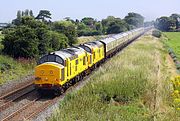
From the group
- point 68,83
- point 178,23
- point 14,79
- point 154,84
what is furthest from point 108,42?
point 178,23

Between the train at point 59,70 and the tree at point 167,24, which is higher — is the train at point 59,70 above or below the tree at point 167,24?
above

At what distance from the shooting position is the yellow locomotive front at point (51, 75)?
21.1 meters

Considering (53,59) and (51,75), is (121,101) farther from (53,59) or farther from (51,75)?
(53,59)

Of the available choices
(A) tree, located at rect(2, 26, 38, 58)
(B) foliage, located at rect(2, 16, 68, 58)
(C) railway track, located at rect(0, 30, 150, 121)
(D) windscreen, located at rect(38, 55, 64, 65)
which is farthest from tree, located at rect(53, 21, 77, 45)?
(D) windscreen, located at rect(38, 55, 64, 65)

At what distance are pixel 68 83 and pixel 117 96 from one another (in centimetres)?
635

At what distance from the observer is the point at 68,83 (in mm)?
23344

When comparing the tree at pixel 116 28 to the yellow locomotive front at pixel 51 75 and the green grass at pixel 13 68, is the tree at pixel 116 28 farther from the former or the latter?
the yellow locomotive front at pixel 51 75

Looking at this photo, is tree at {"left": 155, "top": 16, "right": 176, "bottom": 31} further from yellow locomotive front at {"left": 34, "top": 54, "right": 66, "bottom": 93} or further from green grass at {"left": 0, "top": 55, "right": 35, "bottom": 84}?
yellow locomotive front at {"left": 34, "top": 54, "right": 66, "bottom": 93}

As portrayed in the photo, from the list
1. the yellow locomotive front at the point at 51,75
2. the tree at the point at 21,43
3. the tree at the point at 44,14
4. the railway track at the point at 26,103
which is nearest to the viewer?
the railway track at the point at 26,103

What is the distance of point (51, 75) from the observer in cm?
2119

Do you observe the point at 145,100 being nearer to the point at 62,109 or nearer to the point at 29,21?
the point at 62,109

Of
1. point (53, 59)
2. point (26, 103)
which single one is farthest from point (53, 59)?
point (26, 103)

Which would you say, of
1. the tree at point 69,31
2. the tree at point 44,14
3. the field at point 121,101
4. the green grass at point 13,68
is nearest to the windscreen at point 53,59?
the field at point 121,101

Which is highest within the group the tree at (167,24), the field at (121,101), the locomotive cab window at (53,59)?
the locomotive cab window at (53,59)
